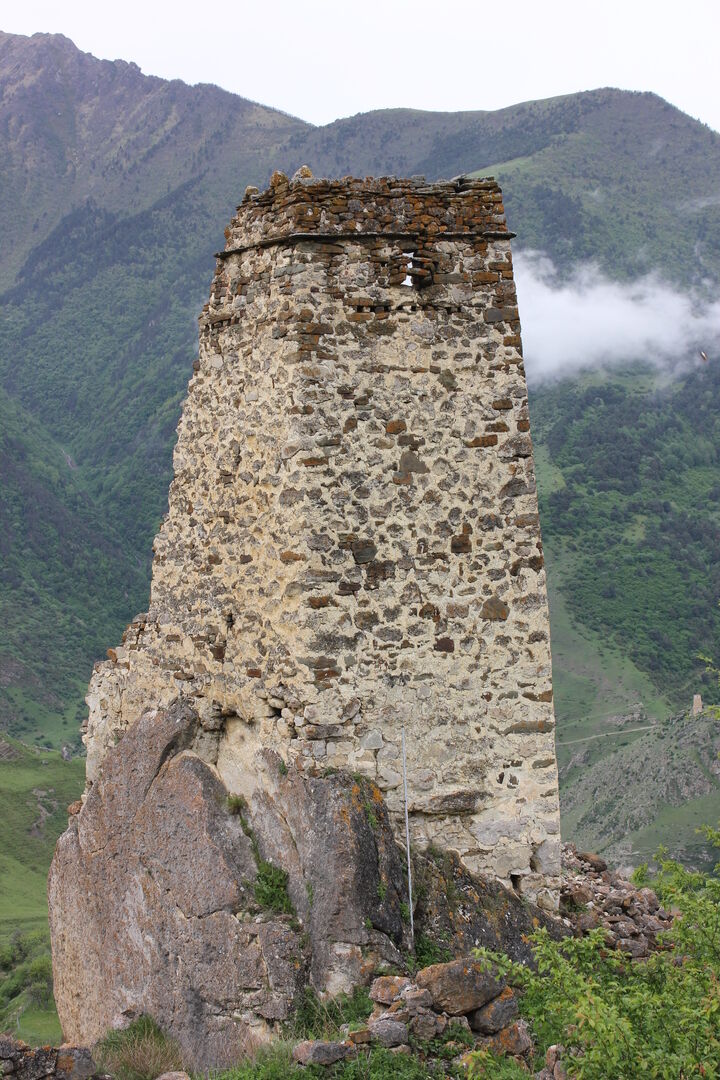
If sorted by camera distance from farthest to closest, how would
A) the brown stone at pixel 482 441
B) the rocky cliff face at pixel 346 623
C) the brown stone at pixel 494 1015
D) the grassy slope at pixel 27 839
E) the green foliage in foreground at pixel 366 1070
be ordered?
1. the grassy slope at pixel 27 839
2. the brown stone at pixel 482 441
3. the rocky cliff face at pixel 346 623
4. the brown stone at pixel 494 1015
5. the green foliage in foreground at pixel 366 1070

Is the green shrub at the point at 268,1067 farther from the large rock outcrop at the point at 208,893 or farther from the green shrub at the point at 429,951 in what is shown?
the green shrub at the point at 429,951

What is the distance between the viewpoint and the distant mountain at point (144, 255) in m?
60.8

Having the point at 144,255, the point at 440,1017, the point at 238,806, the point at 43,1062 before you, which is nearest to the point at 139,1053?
the point at 43,1062

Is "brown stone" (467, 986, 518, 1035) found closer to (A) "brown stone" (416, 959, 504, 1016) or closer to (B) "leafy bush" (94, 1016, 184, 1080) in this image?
(A) "brown stone" (416, 959, 504, 1016)

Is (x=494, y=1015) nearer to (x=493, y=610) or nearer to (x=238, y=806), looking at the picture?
(x=238, y=806)

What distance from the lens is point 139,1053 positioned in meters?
8.77

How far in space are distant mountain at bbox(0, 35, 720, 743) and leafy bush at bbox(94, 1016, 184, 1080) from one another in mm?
39609

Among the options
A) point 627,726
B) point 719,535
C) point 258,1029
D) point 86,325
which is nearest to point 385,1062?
point 258,1029

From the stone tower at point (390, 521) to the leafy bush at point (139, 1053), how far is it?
1.72 meters

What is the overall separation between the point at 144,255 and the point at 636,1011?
11440 centimetres

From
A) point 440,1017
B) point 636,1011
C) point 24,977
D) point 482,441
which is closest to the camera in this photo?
point 636,1011

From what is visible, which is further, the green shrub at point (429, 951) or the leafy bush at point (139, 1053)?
the leafy bush at point (139, 1053)

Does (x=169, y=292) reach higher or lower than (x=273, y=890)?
higher

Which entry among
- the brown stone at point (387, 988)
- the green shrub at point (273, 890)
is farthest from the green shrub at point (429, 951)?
the green shrub at point (273, 890)
